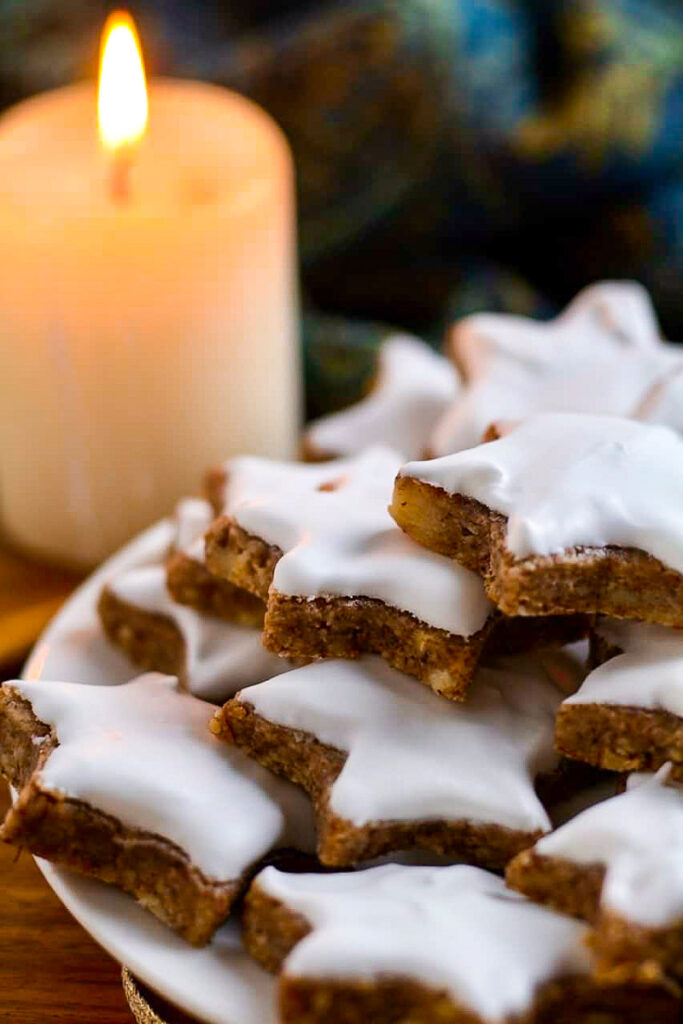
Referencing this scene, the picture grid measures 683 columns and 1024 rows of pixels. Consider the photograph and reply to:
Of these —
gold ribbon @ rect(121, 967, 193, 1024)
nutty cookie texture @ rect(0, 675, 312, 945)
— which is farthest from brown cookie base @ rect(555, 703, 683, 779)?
gold ribbon @ rect(121, 967, 193, 1024)

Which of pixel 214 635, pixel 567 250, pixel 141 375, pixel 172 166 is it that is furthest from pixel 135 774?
pixel 567 250

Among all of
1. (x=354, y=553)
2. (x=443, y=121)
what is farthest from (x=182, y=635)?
(x=443, y=121)

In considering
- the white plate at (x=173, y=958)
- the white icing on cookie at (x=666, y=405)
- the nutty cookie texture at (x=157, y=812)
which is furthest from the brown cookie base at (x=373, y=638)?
the white icing on cookie at (x=666, y=405)

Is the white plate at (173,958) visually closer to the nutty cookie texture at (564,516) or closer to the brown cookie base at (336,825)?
the brown cookie base at (336,825)

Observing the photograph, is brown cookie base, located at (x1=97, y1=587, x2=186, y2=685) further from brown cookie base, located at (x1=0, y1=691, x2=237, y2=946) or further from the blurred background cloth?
the blurred background cloth

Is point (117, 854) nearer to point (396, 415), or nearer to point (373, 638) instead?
point (373, 638)

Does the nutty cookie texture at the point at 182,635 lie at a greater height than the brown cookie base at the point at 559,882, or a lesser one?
lesser
